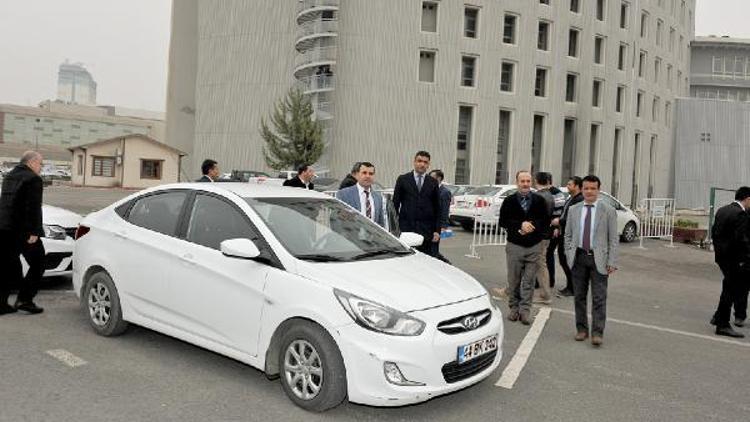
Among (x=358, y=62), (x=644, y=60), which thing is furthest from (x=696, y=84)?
(x=358, y=62)

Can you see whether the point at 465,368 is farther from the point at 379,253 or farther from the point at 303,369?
the point at 379,253

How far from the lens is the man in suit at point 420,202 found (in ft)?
25.6

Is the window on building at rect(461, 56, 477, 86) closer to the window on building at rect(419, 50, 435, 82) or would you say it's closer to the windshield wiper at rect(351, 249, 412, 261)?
the window on building at rect(419, 50, 435, 82)

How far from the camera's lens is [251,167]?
4778 centimetres

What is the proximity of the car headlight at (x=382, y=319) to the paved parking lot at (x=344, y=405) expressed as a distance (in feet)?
2.40

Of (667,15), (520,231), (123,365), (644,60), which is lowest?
(123,365)

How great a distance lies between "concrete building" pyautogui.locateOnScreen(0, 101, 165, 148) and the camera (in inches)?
4909

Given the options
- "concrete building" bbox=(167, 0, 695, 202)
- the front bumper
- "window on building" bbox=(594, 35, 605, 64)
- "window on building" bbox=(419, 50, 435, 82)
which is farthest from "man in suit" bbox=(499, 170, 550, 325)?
"window on building" bbox=(594, 35, 605, 64)

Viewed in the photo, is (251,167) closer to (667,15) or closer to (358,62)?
(358,62)

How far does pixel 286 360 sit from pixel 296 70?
41.3 m

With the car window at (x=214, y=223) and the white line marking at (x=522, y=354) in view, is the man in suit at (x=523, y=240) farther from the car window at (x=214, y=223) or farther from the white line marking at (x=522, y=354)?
the car window at (x=214, y=223)

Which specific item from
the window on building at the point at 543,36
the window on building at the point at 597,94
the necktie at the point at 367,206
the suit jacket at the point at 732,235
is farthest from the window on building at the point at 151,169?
the suit jacket at the point at 732,235

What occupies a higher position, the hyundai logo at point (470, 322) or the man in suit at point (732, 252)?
the man in suit at point (732, 252)

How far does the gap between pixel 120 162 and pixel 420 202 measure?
152 ft
